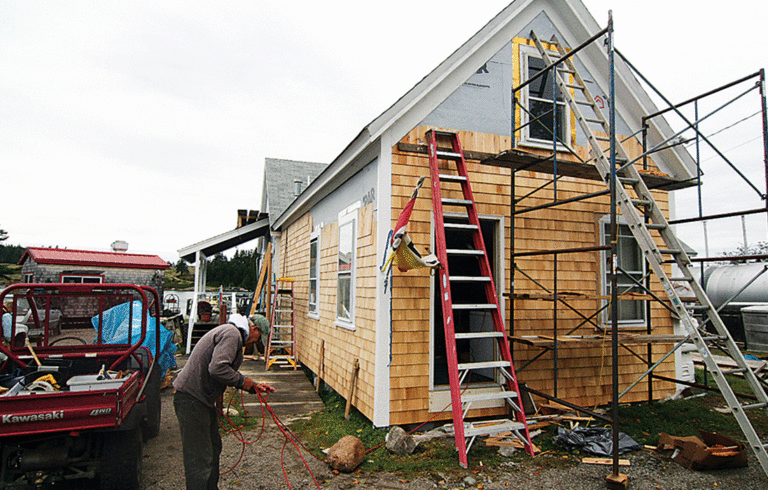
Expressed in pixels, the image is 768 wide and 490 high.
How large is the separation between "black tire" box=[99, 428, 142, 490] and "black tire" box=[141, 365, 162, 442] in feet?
4.81

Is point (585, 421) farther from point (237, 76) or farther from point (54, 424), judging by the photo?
point (237, 76)

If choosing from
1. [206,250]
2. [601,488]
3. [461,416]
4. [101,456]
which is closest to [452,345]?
[461,416]

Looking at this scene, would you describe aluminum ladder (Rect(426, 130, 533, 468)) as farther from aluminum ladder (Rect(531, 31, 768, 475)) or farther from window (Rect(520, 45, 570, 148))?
aluminum ladder (Rect(531, 31, 768, 475))

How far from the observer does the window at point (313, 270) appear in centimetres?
949

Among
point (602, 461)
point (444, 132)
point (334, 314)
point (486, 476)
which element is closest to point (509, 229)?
point (444, 132)

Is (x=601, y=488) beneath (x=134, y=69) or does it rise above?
beneath

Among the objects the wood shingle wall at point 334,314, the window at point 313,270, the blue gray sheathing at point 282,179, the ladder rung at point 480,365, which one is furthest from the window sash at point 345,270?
the blue gray sheathing at point 282,179

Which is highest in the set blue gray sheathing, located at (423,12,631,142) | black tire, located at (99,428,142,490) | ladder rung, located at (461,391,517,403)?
blue gray sheathing, located at (423,12,631,142)

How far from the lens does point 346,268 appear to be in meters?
7.32

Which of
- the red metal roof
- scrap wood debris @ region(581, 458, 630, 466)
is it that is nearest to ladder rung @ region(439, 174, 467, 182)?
scrap wood debris @ region(581, 458, 630, 466)

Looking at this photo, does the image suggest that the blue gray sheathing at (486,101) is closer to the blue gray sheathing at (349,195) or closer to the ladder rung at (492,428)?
the blue gray sheathing at (349,195)

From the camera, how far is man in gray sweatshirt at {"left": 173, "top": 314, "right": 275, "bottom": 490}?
11.7 feet

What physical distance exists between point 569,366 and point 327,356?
4.11 meters

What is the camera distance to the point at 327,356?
8.23 metres
